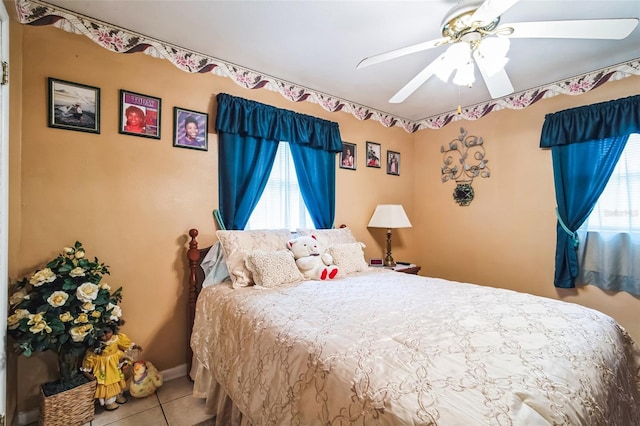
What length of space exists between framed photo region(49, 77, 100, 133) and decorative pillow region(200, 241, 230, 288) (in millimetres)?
1121

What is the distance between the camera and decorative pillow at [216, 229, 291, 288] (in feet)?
6.69

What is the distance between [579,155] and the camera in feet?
8.63

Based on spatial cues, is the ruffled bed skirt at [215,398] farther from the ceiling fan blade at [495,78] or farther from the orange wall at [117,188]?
the ceiling fan blade at [495,78]

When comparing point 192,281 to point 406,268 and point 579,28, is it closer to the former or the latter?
point 406,268

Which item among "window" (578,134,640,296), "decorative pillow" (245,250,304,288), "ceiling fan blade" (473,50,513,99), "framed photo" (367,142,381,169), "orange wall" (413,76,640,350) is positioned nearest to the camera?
"ceiling fan blade" (473,50,513,99)

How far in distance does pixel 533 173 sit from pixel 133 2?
362cm

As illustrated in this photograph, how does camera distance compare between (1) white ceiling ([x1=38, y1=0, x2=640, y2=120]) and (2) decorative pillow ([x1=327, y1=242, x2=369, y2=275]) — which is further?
(2) decorative pillow ([x1=327, y1=242, x2=369, y2=275])

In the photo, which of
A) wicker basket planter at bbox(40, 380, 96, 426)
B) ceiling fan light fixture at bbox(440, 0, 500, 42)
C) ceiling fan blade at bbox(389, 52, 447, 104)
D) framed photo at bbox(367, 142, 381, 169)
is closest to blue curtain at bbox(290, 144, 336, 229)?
framed photo at bbox(367, 142, 381, 169)

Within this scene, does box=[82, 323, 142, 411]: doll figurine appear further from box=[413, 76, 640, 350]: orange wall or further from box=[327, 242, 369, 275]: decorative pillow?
box=[413, 76, 640, 350]: orange wall

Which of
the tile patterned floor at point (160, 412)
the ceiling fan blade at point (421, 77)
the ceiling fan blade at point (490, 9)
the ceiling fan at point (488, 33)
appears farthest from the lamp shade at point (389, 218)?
the tile patterned floor at point (160, 412)

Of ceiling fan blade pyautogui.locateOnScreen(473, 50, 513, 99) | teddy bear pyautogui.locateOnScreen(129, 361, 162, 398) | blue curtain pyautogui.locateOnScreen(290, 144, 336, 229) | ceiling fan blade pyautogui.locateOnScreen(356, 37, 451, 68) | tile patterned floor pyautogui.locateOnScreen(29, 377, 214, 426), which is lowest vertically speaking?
tile patterned floor pyautogui.locateOnScreen(29, 377, 214, 426)

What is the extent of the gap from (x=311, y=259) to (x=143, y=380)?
4.57ft

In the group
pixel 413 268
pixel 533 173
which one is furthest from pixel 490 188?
pixel 413 268

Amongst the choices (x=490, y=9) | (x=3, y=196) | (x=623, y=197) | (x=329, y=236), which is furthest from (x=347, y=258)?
(x=623, y=197)
